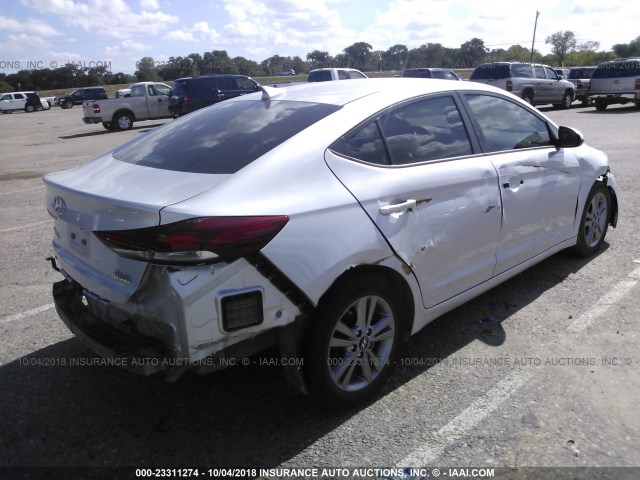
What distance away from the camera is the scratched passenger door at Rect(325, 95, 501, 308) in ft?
9.45

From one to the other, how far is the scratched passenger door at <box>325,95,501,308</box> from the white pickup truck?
20695mm

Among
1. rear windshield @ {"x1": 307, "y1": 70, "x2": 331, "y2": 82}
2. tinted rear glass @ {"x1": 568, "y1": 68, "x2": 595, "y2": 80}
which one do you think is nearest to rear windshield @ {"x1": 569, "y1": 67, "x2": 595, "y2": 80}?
tinted rear glass @ {"x1": 568, "y1": 68, "x2": 595, "y2": 80}

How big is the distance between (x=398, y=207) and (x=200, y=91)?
18260mm

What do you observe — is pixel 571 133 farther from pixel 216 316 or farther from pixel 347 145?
pixel 216 316

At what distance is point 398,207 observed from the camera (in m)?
2.92

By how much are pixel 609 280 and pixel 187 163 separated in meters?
3.73

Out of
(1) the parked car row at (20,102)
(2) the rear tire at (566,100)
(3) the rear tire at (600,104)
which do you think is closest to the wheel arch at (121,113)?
(2) the rear tire at (566,100)

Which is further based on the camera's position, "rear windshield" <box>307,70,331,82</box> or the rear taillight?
"rear windshield" <box>307,70,331,82</box>

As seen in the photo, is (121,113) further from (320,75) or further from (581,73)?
(581,73)

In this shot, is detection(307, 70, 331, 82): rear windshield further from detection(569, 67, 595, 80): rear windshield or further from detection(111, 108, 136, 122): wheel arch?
detection(569, 67, 595, 80): rear windshield

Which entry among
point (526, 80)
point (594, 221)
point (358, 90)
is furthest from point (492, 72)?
point (358, 90)

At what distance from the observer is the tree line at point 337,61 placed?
48.3 metres

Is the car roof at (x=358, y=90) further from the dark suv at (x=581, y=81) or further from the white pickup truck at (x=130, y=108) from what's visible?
the dark suv at (x=581, y=81)

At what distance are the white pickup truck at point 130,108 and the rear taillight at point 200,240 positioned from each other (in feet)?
69.6
